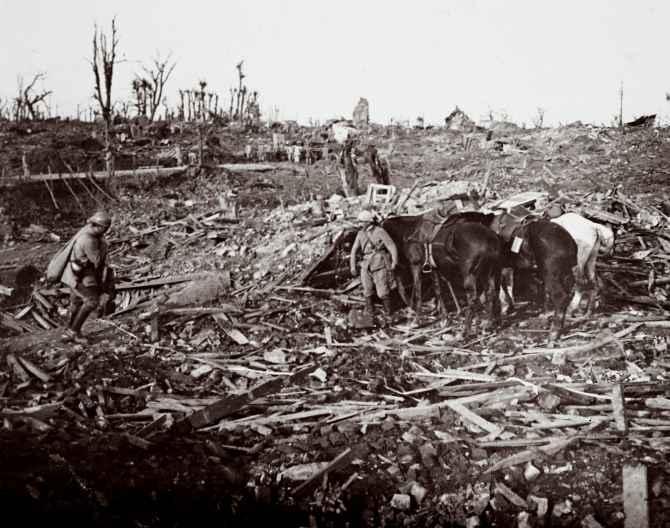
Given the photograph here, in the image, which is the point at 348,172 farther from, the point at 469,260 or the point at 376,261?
the point at 469,260

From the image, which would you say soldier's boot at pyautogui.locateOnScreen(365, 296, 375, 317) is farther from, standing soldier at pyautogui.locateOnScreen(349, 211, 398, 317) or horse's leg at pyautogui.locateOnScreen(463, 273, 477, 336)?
horse's leg at pyautogui.locateOnScreen(463, 273, 477, 336)

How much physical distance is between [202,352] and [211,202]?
42.2 feet

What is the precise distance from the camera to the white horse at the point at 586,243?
8.67 m

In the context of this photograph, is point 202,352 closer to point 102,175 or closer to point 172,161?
point 102,175

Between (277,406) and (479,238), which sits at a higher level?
(479,238)

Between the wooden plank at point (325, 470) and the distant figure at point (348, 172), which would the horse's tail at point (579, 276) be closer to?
the wooden plank at point (325, 470)

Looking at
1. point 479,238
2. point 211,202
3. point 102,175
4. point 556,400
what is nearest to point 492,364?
point 556,400

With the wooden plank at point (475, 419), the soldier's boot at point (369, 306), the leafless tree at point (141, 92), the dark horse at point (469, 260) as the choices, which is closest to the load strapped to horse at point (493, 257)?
the dark horse at point (469, 260)

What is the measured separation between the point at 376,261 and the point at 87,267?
14.3ft

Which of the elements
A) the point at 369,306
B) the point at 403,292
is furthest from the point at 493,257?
the point at 369,306

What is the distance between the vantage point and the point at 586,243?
341 inches

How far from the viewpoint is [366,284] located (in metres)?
9.30

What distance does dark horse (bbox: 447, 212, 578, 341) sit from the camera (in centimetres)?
812

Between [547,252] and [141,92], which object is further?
[141,92]
